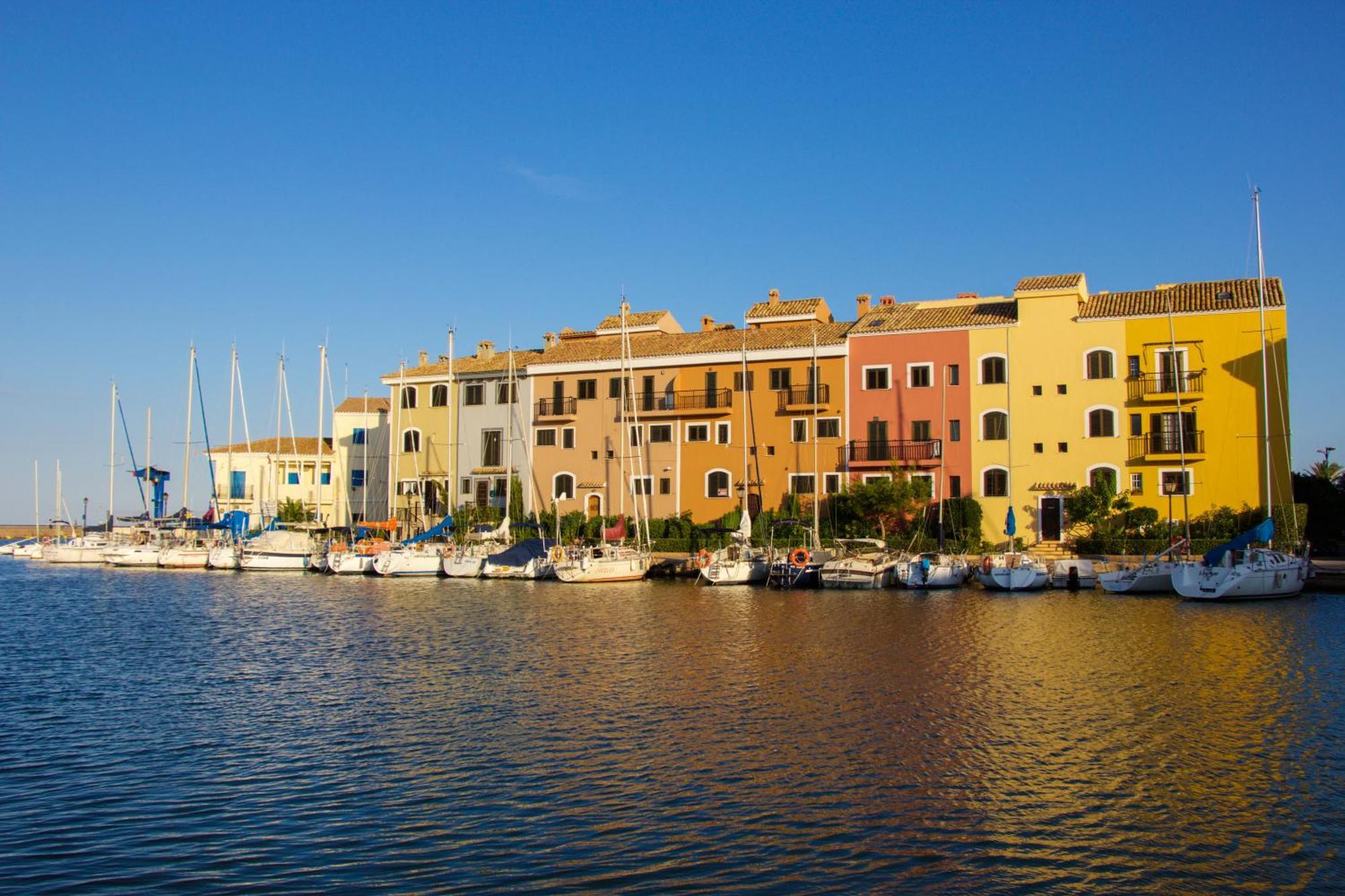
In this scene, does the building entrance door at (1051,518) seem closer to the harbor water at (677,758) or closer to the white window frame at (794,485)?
the white window frame at (794,485)

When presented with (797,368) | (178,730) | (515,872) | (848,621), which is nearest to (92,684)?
(178,730)

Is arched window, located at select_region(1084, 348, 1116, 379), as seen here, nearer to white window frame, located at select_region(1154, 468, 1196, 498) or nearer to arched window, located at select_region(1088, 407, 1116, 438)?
arched window, located at select_region(1088, 407, 1116, 438)

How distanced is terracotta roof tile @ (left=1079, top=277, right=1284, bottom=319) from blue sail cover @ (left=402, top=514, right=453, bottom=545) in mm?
33678

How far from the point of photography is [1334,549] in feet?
174

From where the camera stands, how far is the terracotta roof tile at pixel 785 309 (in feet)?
201

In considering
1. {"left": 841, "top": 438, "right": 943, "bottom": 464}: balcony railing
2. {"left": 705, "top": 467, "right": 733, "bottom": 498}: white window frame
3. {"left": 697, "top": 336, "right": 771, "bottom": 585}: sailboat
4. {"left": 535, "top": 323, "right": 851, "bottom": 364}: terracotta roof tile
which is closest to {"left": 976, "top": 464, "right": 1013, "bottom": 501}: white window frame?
{"left": 841, "top": 438, "right": 943, "bottom": 464}: balcony railing

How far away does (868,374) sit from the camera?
55.4 meters

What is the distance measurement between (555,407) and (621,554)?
49.8 feet

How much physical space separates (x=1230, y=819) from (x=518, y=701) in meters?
12.3

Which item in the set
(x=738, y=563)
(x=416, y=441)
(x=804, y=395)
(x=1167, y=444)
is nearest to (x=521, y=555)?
(x=738, y=563)

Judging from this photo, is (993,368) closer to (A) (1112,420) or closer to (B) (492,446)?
(A) (1112,420)

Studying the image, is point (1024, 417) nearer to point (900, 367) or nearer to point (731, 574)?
point (900, 367)

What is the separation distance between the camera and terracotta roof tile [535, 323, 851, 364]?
57.5 metres

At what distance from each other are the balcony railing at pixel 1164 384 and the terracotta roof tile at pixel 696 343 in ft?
46.4
